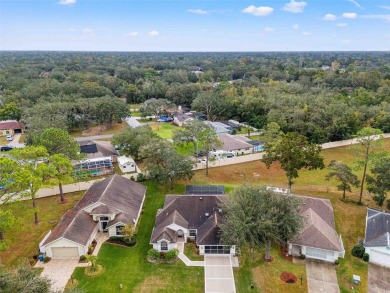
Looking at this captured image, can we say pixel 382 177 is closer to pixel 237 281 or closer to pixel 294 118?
pixel 237 281

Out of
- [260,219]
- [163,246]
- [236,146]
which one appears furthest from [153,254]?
[236,146]

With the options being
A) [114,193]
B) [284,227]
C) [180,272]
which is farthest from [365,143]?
[114,193]

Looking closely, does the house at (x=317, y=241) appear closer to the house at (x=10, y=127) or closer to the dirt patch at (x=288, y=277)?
the dirt patch at (x=288, y=277)

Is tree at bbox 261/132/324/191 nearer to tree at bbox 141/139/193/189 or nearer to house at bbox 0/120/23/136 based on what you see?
tree at bbox 141/139/193/189

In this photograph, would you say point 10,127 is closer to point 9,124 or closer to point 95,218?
point 9,124

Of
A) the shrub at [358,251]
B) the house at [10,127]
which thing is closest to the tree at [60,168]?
the shrub at [358,251]

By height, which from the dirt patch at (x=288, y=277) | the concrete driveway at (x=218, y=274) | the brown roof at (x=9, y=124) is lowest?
the concrete driveway at (x=218, y=274)

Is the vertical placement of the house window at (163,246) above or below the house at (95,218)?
below
